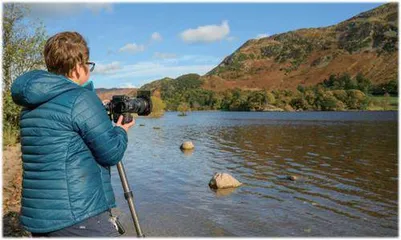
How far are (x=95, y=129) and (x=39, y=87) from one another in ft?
1.34

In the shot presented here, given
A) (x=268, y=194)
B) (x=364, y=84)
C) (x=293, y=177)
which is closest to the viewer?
(x=268, y=194)

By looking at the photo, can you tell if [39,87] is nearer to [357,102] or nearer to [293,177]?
[293,177]

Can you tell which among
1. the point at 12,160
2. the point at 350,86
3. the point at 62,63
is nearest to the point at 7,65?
the point at 12,160

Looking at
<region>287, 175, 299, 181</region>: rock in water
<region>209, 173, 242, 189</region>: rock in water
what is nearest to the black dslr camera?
<region>209, 173, 242, 189</region>: rock in water

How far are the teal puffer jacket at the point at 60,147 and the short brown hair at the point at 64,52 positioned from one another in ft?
0.53

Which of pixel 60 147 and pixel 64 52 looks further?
pixel 64 52

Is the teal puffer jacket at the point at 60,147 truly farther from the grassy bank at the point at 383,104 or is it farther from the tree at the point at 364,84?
the tree at the point at 364,84

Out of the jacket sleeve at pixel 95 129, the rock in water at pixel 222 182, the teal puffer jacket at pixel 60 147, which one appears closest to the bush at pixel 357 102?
the rock in water at pixel 222 182

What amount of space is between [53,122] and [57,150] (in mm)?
169

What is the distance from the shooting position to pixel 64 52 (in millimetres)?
2623

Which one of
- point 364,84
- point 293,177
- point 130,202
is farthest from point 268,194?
point 364,84

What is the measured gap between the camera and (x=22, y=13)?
1969 centimetres

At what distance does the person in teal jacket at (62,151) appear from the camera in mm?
2459

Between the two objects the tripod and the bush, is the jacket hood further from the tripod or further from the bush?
the bush
